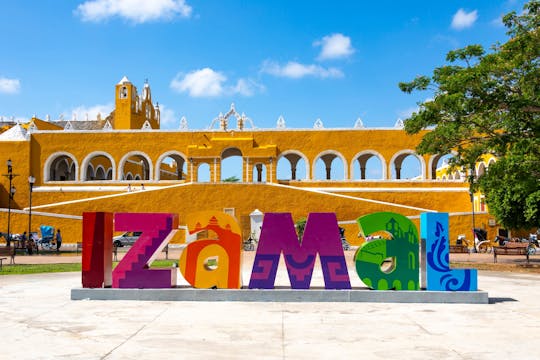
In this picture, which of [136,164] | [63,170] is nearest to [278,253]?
[63,170]

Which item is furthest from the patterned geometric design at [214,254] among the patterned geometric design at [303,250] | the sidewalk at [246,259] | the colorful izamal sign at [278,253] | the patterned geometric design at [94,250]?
the sidewalk at [246,259]

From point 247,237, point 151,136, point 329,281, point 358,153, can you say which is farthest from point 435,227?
point 151,136

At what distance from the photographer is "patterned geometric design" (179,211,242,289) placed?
901 centimetres

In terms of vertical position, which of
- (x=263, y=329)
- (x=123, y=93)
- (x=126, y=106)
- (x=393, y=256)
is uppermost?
(x=123, y=93)

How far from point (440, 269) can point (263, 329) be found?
12.3 ft

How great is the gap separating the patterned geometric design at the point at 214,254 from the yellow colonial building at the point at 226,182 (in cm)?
1889

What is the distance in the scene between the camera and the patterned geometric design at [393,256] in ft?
29.1

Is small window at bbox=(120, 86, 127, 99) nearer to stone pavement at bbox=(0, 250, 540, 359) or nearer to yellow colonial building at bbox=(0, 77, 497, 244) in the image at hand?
yellow colonial building at bbox=(0, 77, 497, 244)

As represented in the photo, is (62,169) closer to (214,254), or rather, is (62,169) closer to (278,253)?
(214,254)

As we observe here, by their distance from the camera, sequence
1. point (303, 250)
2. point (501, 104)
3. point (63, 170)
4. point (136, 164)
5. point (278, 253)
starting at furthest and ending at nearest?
point (136, 164) → point (63, 170) → point (501, 104) → point (278, 253) → point (303, 250)

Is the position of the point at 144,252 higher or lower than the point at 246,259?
higher

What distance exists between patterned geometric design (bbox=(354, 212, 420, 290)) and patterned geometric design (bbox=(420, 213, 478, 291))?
0.72ft

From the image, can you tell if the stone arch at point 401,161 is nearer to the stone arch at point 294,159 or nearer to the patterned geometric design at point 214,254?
the stone arch at point 294,159

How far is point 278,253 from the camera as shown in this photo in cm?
902
